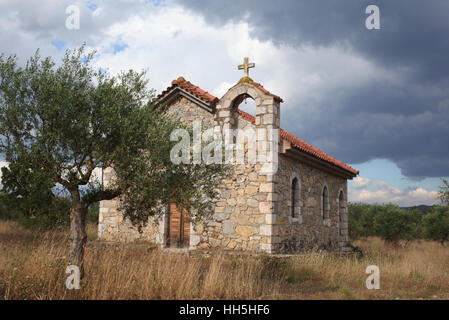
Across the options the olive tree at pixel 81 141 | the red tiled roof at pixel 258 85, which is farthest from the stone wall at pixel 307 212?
the olive tree at pixel 81 141

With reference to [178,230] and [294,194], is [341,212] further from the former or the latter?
[178,230]

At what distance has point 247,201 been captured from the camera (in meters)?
11.6

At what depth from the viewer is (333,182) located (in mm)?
16781

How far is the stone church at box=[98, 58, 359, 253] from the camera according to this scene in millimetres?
11375

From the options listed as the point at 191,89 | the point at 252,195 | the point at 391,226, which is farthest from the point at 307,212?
the point at 391,226

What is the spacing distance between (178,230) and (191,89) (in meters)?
4.87

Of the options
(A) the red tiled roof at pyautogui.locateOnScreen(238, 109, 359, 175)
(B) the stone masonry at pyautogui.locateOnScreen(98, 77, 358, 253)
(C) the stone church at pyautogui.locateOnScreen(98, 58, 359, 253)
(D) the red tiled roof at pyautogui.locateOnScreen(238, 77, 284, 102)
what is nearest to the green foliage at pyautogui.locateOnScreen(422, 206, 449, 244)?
(A) the red tiled roof at pyautogui.locateOnScreen(238, 109, 359, 175)

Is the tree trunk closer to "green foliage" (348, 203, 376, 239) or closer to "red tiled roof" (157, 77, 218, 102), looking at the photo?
"red tiled roof" (157, 77, 218, 102)

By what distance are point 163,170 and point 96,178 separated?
52.5 inches

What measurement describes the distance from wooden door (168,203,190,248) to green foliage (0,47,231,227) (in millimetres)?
5329

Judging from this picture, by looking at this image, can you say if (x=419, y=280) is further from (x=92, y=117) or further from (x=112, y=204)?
(x=112, y=204)

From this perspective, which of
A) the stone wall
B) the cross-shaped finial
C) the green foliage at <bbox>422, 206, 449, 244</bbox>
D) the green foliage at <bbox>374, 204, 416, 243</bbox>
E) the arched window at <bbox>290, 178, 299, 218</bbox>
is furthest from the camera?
the green foliage at <bbox>422, 206, 449, 244</bbox>

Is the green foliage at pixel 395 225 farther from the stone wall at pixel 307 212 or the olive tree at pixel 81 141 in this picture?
the olive tree at pixel 81 141

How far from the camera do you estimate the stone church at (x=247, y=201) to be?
1138 cm
